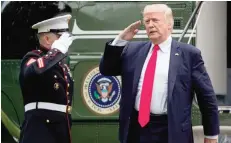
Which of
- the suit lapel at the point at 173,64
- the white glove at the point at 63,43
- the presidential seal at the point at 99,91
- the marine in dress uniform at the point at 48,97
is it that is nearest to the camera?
the suit lapel at the point at 173,64

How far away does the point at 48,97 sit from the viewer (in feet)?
10.2

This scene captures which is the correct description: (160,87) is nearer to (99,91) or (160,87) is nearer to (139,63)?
(139,63)

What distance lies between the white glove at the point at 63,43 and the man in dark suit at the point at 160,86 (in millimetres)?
287

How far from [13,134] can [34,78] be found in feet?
6.04

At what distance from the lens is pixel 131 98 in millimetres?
2787

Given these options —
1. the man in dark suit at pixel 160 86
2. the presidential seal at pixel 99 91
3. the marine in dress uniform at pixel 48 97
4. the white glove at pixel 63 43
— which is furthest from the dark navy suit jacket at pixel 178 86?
the presidential seal at pixel 99 91

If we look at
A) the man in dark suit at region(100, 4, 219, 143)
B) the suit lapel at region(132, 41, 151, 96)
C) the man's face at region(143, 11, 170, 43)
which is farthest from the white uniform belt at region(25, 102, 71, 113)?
the man's face at region(143, 11, 170, 43)

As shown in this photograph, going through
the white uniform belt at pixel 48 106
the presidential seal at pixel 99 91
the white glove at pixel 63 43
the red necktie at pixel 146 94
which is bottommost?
the presidential seal at pixel 99 91

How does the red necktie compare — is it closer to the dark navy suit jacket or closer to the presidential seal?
the dark navy suit jacket

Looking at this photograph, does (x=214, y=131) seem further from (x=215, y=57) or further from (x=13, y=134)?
(x=13, y=134)

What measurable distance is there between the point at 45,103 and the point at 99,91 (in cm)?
153

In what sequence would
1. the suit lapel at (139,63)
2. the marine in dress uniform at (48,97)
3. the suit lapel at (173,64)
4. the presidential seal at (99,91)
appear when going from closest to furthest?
the suit lapel at (173,64) < the suit lapel at (139,63) < the marine in dress uniform at (48,97) < the presidential seal at (99,91)

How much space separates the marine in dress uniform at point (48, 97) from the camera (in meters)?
3.08

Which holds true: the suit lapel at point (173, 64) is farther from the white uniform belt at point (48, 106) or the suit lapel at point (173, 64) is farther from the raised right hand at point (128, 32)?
the white uniform belt at point (48, 106)
